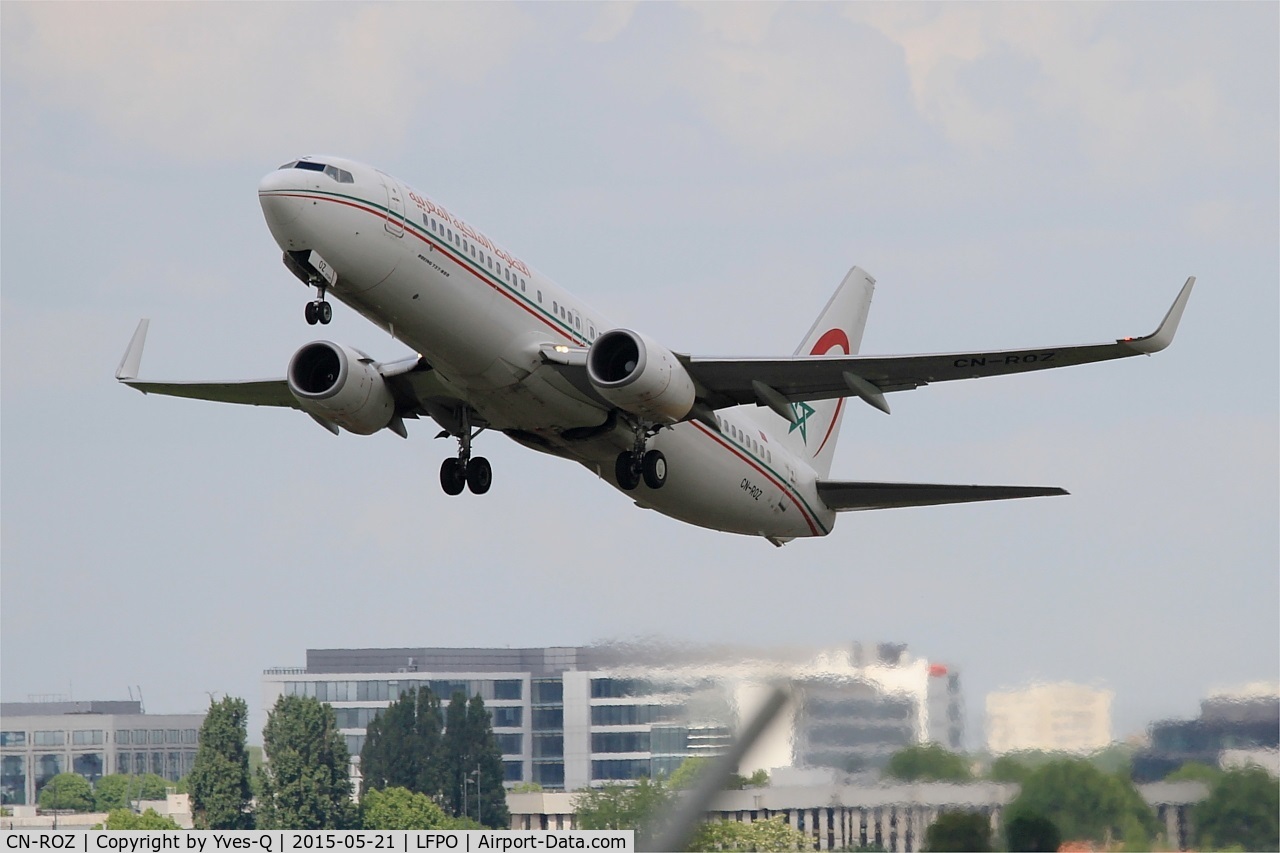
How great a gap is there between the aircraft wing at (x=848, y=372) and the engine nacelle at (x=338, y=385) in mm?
4598

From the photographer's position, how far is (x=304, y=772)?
5088cm

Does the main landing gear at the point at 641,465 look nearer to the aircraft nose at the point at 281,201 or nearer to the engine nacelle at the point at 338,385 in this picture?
the engine nacelle at the point at 338,385

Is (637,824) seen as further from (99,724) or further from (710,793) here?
(99,724)

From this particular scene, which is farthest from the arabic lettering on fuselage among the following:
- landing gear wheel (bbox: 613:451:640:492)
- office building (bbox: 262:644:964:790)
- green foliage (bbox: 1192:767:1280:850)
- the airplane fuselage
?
green foliage (bbox: 1192:767:1280:850)

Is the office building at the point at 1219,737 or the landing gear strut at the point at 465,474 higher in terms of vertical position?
the landing gear strut at the point at 465,474

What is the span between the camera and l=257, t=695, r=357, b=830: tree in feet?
161

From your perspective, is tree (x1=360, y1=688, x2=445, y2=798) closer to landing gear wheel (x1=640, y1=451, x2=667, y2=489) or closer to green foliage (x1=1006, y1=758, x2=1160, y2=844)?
landing gear wheel (x1=640, y1=451, x2=667, y2=489)

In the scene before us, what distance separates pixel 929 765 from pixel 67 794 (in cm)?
4106

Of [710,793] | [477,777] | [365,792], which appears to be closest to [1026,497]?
[710,793]

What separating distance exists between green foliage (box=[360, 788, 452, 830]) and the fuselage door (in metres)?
20.1

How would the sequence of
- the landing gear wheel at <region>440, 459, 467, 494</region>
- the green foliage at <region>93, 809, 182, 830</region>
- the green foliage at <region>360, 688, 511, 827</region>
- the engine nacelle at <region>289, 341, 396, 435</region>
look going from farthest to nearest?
the green foliage at <region>93, 809, 182, 830</region> → the green foliage at <region>360, 688, 511, 827</region> → the landing gear wheel at <region>440, 459, 467, 494</region> → the engine nacelle at <region>289, 341, 396, 435</region>

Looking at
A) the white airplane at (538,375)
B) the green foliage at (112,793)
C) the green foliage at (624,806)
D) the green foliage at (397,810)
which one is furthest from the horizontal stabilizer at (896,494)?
the green foliage at (112,793)

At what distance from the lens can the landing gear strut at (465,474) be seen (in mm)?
31672

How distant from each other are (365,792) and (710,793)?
1745 centimetres
